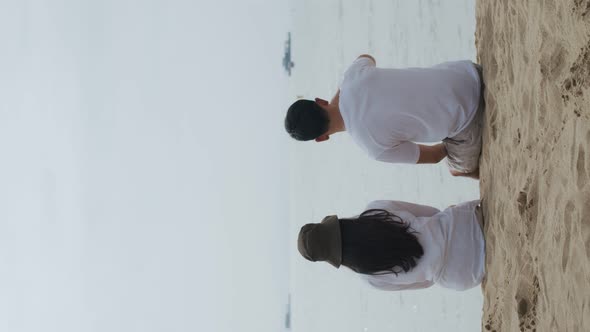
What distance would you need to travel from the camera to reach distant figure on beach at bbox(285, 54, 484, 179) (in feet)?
5.44

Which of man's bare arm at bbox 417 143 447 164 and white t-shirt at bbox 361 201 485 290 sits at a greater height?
man's bare arm at bbox 417 143 447 164

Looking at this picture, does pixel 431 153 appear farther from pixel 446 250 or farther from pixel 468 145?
pixel 446 250

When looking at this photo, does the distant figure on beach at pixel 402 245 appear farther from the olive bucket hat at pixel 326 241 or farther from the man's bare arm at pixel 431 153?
the man's bare arm at pixel 431 153

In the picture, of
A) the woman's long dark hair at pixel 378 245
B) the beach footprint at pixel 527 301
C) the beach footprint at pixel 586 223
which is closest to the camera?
the beach footprint at pixel 586 223

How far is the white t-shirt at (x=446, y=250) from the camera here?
1632mm

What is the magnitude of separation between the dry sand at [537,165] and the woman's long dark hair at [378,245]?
21cm

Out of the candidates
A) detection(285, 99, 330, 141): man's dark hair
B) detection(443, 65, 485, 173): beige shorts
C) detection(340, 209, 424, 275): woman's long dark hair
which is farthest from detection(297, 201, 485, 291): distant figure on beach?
detection(285, 99, 330, 141): man's dark hair

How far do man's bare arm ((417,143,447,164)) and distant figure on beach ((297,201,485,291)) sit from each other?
22 centimetres

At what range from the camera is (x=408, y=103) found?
1.65 m

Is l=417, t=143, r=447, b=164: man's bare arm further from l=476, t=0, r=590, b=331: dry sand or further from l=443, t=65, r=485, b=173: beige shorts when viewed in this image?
l=476, t=0, r=590, b=331: dry sand

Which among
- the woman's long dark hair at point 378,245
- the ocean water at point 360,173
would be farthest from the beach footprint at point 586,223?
the ocean water at point 360,173

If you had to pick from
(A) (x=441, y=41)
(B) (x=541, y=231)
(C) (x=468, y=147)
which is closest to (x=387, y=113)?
(C) (x=468, y=147)

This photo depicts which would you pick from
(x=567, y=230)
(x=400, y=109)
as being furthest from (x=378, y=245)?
(x=567, y=230)

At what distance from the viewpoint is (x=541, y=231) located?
4.04 ft
